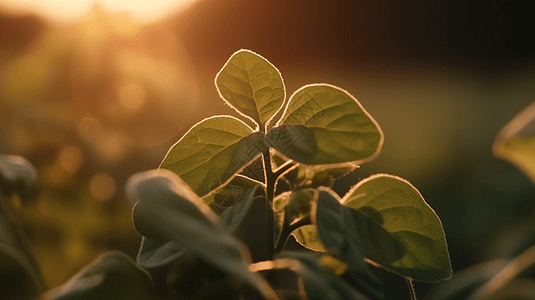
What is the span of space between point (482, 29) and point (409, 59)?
245cm

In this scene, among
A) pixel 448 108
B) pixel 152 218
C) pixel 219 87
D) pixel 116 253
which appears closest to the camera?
pixel 152 218

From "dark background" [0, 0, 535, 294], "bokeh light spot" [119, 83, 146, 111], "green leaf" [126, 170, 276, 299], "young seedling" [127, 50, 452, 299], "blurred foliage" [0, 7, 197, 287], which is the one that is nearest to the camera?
"green leaf" [126, 170, 276, 299]

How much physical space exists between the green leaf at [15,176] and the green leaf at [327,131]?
527mm

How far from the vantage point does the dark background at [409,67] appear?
21.0 ft

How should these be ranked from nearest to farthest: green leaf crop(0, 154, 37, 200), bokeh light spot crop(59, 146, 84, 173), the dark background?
green leaf crop(0, 154, 37, 200) < bokeh light spot crop(59, 146, 84, 173) < the dark background

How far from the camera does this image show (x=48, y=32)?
3.49 meters

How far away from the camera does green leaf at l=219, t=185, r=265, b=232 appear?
663 mm

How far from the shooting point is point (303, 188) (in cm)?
80

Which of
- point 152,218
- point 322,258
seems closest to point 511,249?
point 322,258

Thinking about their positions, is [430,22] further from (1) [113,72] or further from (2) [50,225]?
(2) [50,225]

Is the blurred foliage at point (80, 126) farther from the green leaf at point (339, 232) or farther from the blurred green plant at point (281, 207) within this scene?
the green leaf at point (339, 232)

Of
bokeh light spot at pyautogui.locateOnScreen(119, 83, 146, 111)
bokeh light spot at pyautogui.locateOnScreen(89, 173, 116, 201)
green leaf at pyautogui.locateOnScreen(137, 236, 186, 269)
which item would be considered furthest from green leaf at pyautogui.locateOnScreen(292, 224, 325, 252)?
bokeh light spot at pyautogui.locateOnScreen(119, 83, 146, 111)

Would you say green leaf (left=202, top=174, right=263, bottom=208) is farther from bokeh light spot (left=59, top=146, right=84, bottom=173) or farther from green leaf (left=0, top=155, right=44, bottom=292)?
bokeh light spot (left=59, top=146, right=84, bottom=173)

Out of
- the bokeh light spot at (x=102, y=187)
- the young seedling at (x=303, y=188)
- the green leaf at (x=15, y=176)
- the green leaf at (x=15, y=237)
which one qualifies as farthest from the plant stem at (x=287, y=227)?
the bokeh light spot at (x=102, y=187)
